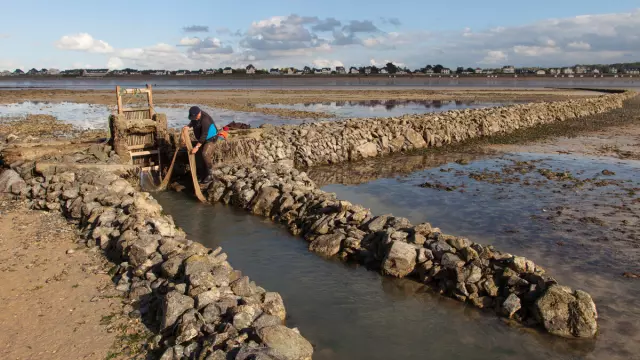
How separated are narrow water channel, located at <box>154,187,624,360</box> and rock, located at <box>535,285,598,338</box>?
153mm

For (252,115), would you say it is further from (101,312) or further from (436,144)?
(101,312)

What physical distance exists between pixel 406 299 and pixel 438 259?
0.90 metres

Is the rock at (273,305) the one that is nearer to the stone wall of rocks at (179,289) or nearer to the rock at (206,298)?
the stone wall of rocks at (179,289)

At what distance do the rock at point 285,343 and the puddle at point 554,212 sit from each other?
10.5 feet

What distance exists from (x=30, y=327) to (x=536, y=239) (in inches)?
355

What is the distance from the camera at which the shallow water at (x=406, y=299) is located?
613cm

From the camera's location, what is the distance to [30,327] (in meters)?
5.70

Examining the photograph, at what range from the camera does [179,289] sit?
243 inches

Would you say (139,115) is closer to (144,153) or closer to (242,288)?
(144,153)

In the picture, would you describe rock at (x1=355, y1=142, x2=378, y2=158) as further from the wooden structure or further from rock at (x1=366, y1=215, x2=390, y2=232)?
rock at (x1=366, y1=215, x2=390, y2=232)

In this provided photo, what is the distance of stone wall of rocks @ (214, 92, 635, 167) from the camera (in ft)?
54.1

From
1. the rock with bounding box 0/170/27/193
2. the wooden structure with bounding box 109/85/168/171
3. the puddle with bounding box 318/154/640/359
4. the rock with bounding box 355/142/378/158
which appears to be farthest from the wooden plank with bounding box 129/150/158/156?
the rock with bounding box 355/142/378/158

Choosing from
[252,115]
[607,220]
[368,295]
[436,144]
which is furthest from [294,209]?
[252,115]

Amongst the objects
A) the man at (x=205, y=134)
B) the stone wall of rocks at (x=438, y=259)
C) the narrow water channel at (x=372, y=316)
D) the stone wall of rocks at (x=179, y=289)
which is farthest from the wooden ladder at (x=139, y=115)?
the narrow water channel at (x=372, y=316)
